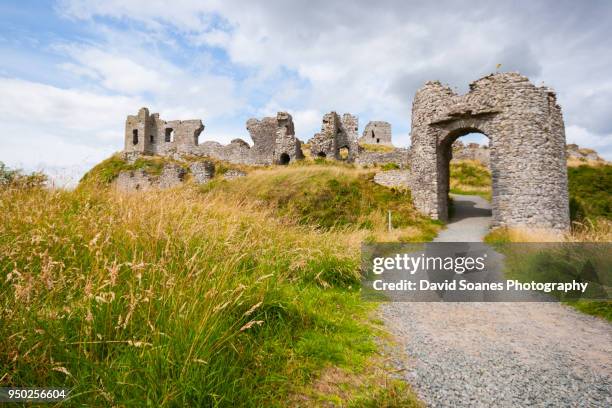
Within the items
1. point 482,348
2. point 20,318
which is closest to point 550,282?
point 482,348

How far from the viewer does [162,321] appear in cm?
223

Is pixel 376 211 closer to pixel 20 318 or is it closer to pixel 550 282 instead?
pixel 550 282

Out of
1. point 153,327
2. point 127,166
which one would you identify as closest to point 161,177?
point 127,166

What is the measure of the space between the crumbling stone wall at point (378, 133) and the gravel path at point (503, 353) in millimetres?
47696

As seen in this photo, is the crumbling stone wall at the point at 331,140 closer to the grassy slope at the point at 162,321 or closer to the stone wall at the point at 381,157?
the stone wall at the point at 381,157

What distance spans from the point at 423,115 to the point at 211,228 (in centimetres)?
1409

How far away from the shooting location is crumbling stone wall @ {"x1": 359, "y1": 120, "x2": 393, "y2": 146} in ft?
167

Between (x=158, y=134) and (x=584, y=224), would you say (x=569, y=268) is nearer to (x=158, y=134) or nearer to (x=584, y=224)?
(x=584, y=224)

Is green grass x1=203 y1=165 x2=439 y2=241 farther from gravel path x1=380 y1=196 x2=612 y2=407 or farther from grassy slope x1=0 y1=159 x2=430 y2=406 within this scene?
grassy slope x1=0 y1=159 x2=430 y2=406

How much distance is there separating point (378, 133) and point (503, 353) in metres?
50.3

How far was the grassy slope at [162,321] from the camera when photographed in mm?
1893

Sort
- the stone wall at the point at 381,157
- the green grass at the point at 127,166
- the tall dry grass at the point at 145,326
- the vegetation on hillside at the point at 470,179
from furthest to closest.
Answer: the green grass at the point at 127,166 < the stone wall at the point at 381,157 < the vegetation on hillside at the point at 470,179 < the tall dry grass at the point at 145,326

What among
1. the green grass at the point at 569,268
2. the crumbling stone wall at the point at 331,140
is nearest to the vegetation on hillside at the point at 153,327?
the green grass at the point at 569,268

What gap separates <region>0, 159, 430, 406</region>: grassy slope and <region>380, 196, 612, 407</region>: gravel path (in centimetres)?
52
